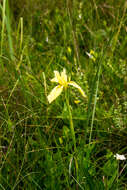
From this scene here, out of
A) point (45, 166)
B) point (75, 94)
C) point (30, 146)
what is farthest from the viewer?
point (75, 94)

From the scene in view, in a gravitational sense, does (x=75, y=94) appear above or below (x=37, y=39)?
below

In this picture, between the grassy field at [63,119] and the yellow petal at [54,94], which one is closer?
the yellow petal at [54,94]

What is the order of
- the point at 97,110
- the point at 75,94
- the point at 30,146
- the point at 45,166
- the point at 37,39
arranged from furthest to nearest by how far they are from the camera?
the point at 37,39 → the point at 75,94 → the point at 97,110 → the point at 30,146 → the point at 45,166

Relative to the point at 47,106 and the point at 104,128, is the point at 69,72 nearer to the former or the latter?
the point at 47,106

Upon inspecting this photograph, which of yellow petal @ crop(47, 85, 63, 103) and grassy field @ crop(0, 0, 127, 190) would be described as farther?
grassy field @ crop(0, 0, 127, 190)

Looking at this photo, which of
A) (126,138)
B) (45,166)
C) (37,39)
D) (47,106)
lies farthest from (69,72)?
(37,39)

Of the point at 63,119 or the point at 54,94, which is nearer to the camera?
the point at 54,94

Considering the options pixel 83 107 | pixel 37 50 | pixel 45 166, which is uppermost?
pixel 37 50

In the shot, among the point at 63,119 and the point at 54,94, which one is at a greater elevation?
the point at 54,94
